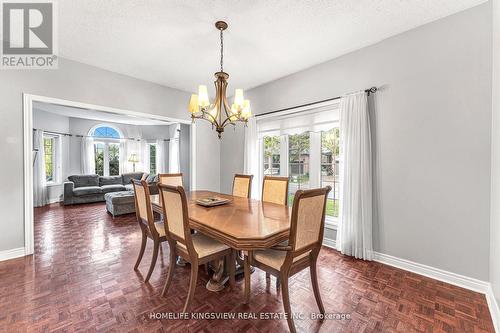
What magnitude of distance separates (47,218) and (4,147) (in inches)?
102

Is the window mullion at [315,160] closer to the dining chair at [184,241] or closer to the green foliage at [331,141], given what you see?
the green foliage at [331,141]

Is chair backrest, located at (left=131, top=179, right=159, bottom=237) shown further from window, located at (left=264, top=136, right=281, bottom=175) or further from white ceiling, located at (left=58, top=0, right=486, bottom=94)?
window, located at (left=264, top=136, right=281, bottom=175)

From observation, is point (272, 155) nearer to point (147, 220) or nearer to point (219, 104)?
point (219, 104)

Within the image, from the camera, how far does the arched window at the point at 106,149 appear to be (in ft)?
24.3

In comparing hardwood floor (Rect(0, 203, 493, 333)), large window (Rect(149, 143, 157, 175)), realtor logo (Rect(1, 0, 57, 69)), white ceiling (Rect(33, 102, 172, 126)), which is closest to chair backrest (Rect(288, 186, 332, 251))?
hardwood floor (Rect(0, 203, 493, 333))

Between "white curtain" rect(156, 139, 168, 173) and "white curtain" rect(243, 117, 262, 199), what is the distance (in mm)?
4897

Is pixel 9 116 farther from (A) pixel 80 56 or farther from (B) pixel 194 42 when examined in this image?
(B) pixel 194 42

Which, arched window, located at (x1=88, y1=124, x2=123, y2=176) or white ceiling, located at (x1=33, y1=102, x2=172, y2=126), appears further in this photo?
arched window, located at (x1=88, y1=124, x2=123, y2=176)

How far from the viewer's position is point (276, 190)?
2705 millimetres

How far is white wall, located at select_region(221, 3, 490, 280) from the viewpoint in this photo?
201cm

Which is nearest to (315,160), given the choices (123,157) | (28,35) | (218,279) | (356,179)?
(356,179)

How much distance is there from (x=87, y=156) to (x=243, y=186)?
660 cm

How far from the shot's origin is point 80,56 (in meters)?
3.00

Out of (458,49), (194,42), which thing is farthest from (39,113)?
(458,49)
